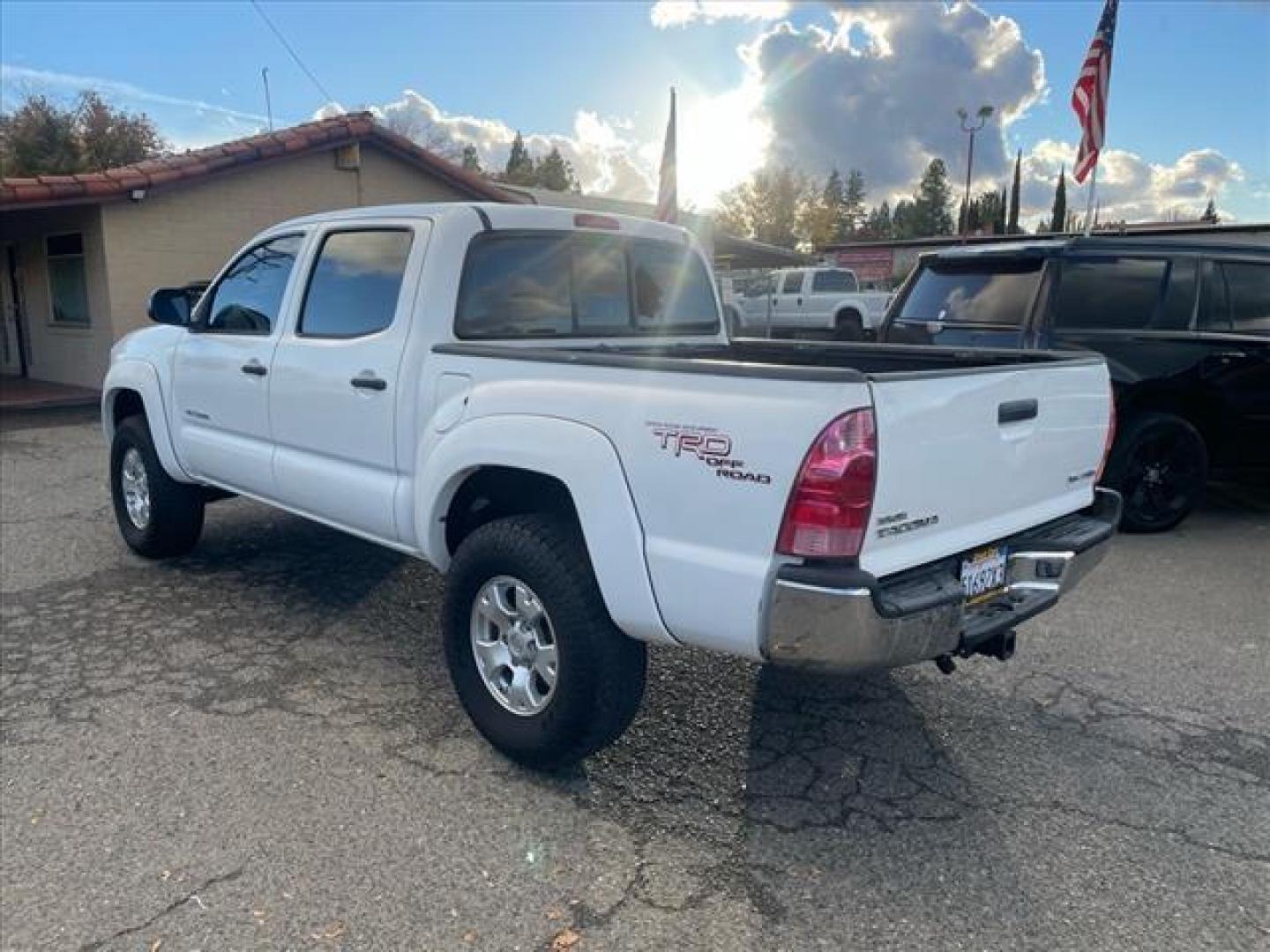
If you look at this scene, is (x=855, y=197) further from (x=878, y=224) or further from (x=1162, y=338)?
(x=1162, y=338)

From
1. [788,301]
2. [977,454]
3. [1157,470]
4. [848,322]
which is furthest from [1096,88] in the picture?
[788,301]

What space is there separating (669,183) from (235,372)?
9.85 meters

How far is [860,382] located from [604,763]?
1743 millimetres

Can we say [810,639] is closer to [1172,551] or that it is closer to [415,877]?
[415,877]

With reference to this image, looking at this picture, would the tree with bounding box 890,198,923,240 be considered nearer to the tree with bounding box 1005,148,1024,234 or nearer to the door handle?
the tree with bounding box 1005,148,1024,234

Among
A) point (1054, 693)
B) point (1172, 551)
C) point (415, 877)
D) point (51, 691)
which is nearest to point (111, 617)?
point (51, 691)

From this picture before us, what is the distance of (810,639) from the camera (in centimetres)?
249

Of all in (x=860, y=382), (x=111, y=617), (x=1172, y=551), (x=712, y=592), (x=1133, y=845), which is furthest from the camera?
(x=1172, y=551)

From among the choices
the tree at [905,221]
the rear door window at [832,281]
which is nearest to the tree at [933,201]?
the tree at [905,221]

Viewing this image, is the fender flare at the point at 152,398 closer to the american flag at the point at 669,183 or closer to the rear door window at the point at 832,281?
the american flag at the point at 669,183

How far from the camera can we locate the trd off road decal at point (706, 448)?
2.52 metres

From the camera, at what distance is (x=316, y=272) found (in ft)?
14.2

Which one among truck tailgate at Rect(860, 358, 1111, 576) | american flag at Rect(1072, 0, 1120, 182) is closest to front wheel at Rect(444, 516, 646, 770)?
truck tailgate at Rect(860, 358, 1111, 576)

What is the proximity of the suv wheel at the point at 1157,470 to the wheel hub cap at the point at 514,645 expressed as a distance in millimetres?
4932
